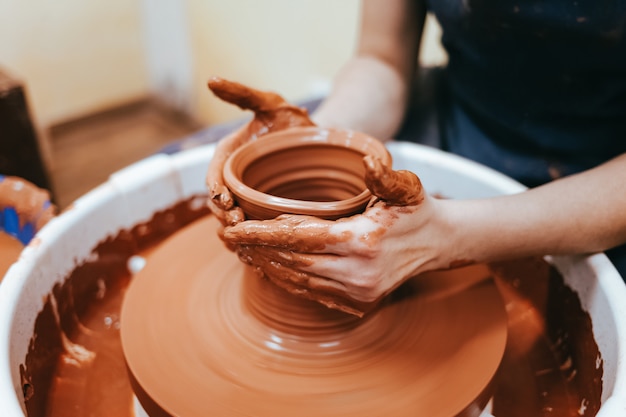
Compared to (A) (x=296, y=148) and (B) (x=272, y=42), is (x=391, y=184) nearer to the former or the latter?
(A) (x=296, y=148)

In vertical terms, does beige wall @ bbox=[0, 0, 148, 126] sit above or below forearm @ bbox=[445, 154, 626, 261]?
below

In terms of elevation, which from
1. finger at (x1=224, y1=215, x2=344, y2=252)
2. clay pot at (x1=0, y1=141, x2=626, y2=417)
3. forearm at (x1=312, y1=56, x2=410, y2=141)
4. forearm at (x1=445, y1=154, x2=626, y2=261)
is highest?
finger at (x1=224, y1=215, x2=344, y2=252)

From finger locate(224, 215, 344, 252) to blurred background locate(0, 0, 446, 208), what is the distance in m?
1.56

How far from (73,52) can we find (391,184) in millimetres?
2804

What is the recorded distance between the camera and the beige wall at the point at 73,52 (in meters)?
2.83

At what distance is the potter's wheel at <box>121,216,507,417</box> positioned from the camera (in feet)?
2.79

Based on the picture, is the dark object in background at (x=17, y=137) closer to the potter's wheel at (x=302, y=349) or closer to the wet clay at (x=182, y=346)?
the wet clay at (x=182, y=346)

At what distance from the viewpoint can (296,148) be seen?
1.00 meters

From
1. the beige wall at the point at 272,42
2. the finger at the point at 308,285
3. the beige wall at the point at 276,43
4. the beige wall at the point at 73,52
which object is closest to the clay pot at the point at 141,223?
the finger at the point at 308,285

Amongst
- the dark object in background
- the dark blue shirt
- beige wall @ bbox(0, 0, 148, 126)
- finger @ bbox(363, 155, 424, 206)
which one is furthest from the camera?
beige wall @ bbox(0, 0, 148, 126)

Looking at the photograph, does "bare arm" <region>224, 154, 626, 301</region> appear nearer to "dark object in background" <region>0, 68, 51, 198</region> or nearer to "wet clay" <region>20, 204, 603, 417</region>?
"wet clay" <region>20, 204, 603, 417</region>

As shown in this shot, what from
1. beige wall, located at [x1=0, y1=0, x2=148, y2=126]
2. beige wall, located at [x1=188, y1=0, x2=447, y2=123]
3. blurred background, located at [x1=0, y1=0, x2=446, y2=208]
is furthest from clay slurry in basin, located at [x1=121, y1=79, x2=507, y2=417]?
beige wall, located at [x1=0, y1=0, x2=148, y2=126]

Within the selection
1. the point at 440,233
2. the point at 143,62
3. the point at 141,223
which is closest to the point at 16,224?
the point at 141,223

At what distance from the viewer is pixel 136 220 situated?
1.25m
